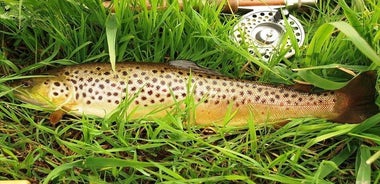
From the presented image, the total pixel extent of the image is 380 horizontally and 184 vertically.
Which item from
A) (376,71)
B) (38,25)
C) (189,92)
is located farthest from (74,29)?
(376,71)

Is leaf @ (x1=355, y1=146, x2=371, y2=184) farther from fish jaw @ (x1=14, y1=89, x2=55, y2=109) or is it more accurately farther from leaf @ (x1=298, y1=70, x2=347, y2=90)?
fish jaw @ (x1=14, y1=89, x2=55, y2=109)

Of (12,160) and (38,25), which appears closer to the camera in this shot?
(12,160)

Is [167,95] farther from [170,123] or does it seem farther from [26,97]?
[26,97]

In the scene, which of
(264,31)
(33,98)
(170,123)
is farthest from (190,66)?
(33,98)

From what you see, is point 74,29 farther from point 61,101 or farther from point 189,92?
point 189,92

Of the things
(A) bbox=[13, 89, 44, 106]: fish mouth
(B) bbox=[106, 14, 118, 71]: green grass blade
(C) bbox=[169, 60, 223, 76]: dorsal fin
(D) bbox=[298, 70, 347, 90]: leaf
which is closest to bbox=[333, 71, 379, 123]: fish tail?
(D) bbox=[298, 70, 347, 90]: leaf

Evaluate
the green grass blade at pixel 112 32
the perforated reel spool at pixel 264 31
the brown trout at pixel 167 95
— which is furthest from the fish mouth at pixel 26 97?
the perforated reel spool at pixel 264 31
